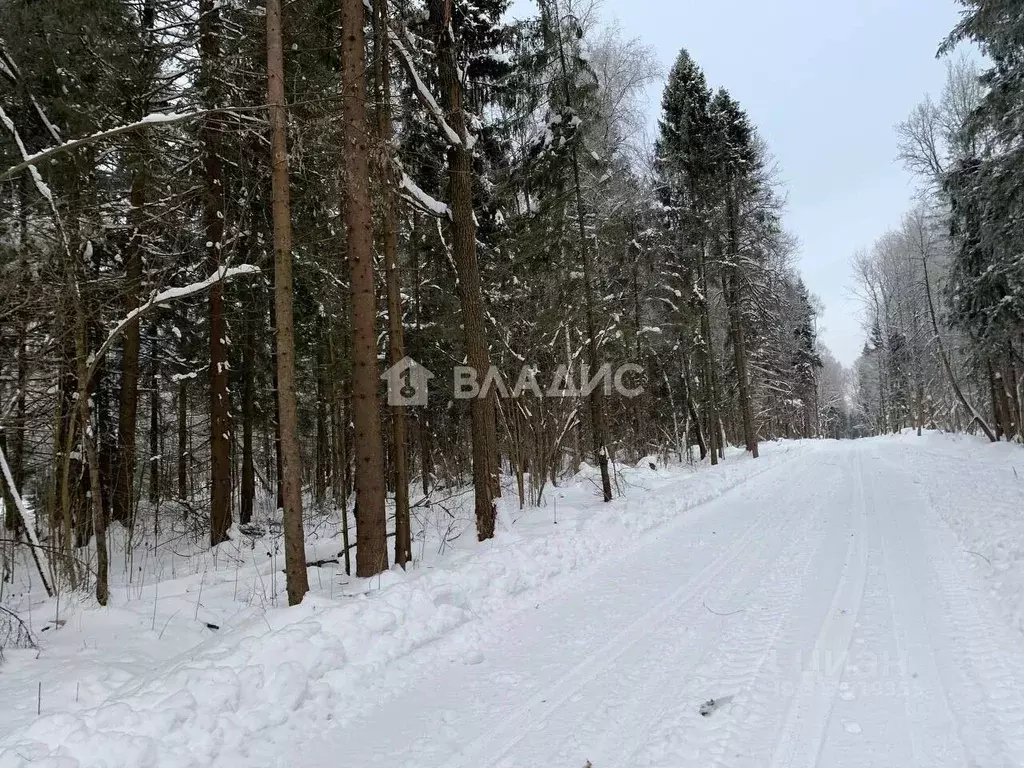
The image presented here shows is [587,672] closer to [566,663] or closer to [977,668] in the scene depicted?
[566,663]

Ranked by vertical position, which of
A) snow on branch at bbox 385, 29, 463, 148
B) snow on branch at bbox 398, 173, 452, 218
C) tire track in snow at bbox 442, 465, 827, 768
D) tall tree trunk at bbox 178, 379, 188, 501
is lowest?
tire track in snow at bbox 442, 465, 827, 768

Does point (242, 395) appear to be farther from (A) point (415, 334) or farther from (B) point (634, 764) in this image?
(B) point (634, 764)

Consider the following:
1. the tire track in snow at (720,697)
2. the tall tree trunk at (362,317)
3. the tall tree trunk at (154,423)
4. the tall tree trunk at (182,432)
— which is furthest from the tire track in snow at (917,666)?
the tall tree trunk at (182,432)

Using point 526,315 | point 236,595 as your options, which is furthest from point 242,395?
point 236,595

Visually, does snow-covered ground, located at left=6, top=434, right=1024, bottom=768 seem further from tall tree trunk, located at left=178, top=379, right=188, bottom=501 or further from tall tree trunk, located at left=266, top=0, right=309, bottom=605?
tall tree trunk, located at left=178, top=379, right=188, bottom=501

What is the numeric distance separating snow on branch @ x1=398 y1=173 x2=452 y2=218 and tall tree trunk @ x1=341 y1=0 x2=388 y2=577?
112 centimetres

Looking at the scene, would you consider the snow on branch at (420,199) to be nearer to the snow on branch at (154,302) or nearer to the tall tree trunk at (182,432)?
the snow on branch at (154,302)

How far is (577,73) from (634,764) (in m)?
12.5

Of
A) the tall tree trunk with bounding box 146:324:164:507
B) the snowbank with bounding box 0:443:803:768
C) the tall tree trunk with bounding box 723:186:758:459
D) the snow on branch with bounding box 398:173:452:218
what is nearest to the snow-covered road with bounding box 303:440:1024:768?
the snowbank with bounding box 0:443:803:768

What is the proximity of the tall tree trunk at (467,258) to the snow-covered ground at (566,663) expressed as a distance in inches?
51.4

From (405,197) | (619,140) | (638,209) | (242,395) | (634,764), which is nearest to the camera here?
(634,764)

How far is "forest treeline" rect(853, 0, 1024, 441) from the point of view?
10.2 meters

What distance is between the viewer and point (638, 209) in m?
19.1

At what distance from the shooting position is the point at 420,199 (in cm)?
811
